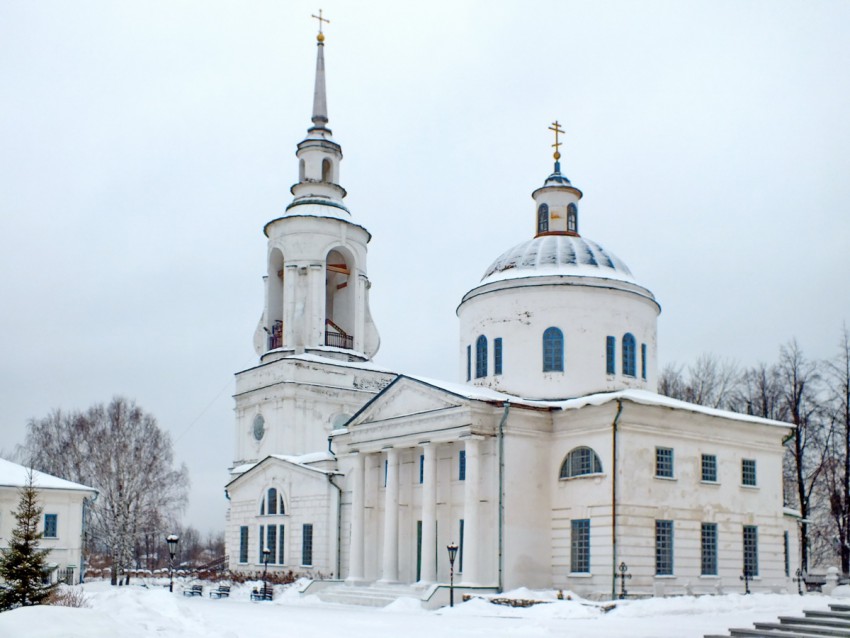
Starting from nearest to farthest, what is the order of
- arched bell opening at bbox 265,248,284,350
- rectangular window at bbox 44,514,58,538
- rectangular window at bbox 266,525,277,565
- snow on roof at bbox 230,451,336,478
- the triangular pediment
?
the triangular pediment
snow on roof at bbox 230,451,336,478
rectangular window at bbox 266,525,277,565
rectangular window at bbox 44,514,58,538
arched bell opening at bbox 265,248,284,350

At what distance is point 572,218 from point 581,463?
1093cm

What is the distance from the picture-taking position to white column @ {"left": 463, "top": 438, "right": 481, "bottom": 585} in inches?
1186

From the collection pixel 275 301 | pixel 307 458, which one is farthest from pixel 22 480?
pixel 275 301

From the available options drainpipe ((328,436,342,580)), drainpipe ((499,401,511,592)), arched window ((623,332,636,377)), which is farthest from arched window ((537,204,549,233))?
drainpipe ((328,436,342,580))

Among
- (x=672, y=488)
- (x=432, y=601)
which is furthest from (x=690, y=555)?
(x=432, y=601)

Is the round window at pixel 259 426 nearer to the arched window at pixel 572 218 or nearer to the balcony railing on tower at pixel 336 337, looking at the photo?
the balcony railing on tower at pixel 336 337

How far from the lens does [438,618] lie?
2533 centimetres

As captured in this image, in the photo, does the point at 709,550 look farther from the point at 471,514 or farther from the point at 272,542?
the point at 272,542

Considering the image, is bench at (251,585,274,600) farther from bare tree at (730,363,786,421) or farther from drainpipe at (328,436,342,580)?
bare tree at (730,363,786,421)

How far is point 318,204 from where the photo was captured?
49.3m

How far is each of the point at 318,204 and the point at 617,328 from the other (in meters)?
19.5

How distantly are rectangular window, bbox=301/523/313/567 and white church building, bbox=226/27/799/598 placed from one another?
0.06 metres

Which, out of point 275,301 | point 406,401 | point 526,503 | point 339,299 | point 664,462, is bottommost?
point 526,503

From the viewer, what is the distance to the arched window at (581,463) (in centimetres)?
3005
